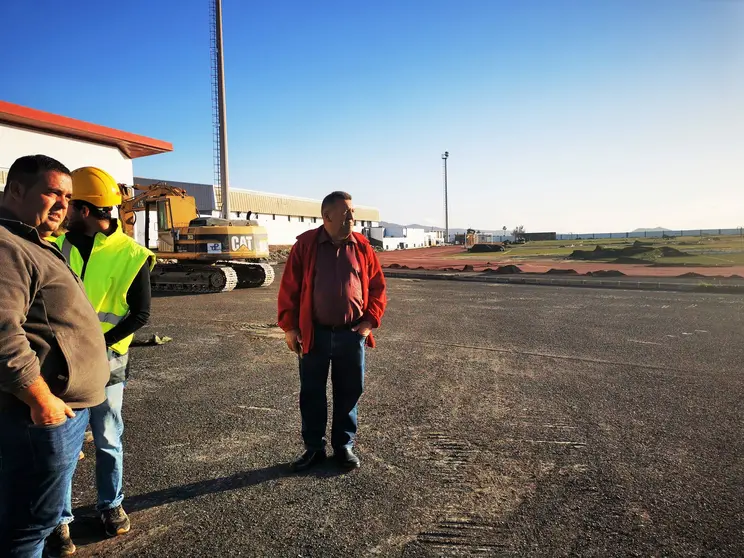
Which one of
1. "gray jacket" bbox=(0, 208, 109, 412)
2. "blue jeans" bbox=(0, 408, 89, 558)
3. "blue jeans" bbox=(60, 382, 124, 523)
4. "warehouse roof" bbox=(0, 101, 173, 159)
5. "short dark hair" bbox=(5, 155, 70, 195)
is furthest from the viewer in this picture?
Answer: "warehouse roof" bbox=(0, 101, 173, 159)

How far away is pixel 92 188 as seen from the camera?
9.75 feet

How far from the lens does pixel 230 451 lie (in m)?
4.01

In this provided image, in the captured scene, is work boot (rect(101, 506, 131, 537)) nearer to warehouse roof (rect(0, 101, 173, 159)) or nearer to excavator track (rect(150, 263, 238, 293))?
excavator track (rect(150, 263, 238, 293))

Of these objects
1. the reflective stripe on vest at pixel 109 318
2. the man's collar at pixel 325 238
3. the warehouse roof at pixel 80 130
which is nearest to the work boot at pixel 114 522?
the reflective stripe on vest at pixel 109 318

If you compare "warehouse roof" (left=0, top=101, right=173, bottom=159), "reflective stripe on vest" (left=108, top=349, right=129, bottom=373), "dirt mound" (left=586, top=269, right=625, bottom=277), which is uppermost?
"warehouse roof" (left=0, top=101, right=173, bottom=159)

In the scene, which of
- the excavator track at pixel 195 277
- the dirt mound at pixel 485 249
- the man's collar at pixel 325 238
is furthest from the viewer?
the dirt mound at pixel 485 249

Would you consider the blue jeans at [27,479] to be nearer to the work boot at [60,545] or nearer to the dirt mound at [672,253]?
the work boot at [60,545]

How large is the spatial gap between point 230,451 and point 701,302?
12842 millimetres

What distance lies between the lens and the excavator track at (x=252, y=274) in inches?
640

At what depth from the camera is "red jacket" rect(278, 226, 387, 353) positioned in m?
3.69

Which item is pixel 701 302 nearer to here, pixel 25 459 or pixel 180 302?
pixel 180 302

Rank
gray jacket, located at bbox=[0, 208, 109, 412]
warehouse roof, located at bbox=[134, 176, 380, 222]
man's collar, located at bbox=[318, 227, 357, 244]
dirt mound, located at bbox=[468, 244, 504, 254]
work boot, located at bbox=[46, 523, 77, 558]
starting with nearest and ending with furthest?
gray jacket, located at bbox=[0, 208, 109, 412] → work boot, located at bbox=[46, 523, 77, 558] → man's collar, located at bbox=[318, 227, 357, 244] → dirt mound, located at bbox=[468, 244, 504, 254] → warehouse roof, located at bbox=[134, 176, 380, 222]

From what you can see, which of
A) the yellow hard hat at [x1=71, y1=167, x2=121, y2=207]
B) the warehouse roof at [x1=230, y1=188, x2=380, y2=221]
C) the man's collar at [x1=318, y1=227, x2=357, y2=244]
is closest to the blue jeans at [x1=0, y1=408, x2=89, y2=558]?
the yellow hard hat at [x1=71, y1=167, x2=121, y2=207]

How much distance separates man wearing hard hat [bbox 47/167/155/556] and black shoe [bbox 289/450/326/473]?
1.16 meters
